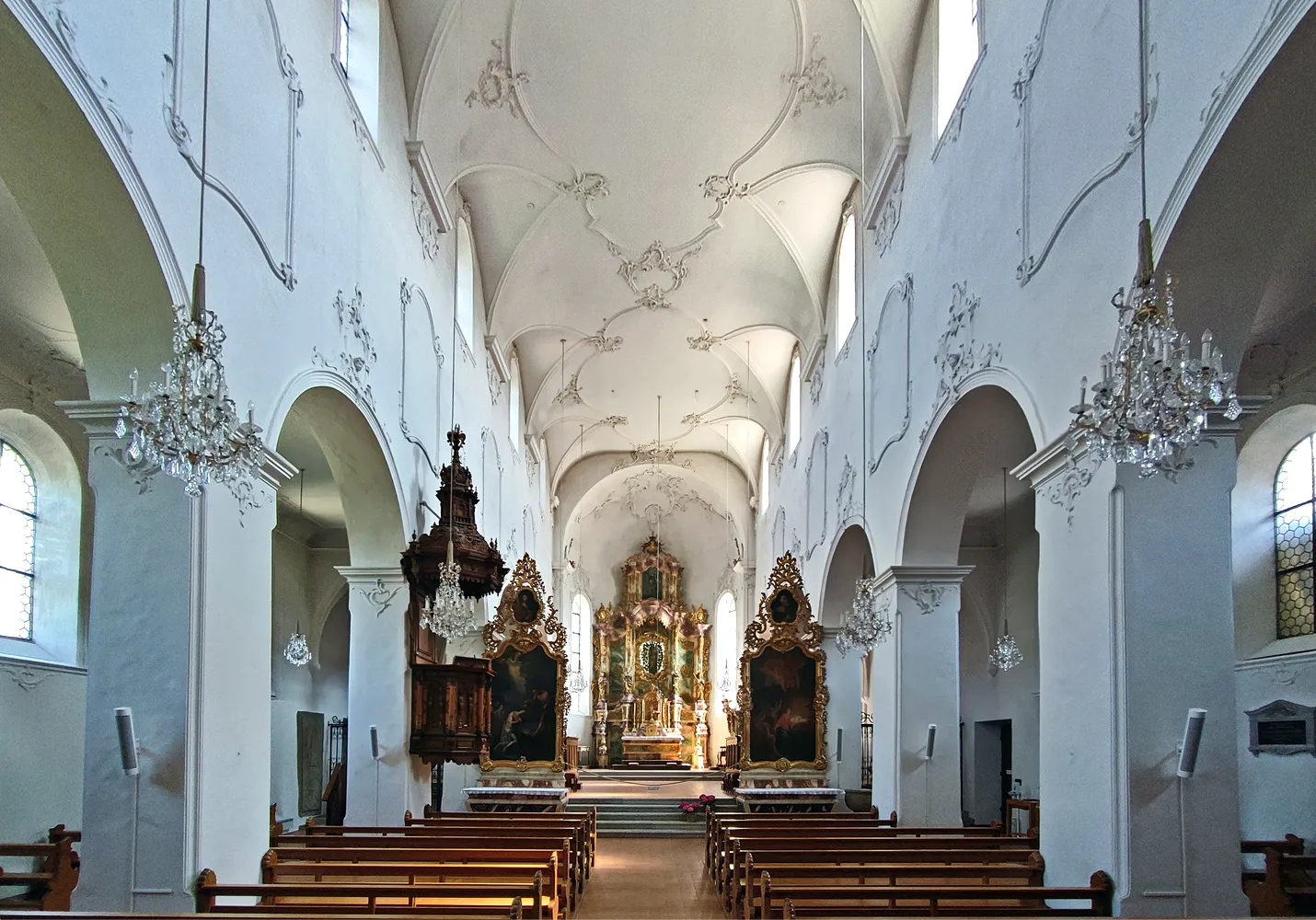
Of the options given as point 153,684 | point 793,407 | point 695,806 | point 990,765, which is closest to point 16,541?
point 153,684

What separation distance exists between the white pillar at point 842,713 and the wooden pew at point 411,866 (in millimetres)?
9761

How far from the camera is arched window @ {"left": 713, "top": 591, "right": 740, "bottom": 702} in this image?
109 ft

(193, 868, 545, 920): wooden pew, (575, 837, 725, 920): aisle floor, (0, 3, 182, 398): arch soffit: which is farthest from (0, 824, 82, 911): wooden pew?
(0, 3, 182, 398): arch soffit

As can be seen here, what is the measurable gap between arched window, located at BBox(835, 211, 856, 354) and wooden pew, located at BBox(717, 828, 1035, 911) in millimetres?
8369

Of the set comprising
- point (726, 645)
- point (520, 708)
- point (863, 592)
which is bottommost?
point (520, 708)

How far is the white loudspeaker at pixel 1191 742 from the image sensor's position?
24.6 ft

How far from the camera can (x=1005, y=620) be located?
23.3m

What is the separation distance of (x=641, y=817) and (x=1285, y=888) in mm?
11978

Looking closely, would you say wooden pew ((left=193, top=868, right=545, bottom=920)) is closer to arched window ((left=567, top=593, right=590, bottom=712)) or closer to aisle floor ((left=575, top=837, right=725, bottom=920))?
aisle floor ((left=575, top=837, right=725, bottom=920))

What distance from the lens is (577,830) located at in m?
13.2

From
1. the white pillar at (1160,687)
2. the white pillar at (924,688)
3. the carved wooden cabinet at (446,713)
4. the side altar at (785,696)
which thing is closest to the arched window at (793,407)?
the side altar at (785,696)

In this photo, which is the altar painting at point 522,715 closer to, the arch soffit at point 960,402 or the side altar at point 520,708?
the side altar at point 520,708

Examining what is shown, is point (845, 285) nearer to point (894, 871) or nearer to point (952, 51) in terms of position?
point (952, 51)

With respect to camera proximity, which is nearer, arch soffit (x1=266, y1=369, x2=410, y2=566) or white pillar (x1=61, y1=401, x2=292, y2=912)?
white pillar (x1=61, y1=401, x2=292, y2=912)
